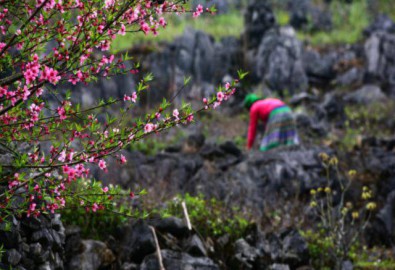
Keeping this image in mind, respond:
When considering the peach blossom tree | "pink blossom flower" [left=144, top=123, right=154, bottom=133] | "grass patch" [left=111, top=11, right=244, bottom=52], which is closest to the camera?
the peach blossom tree

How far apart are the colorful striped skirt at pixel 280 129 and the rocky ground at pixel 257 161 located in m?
0.28

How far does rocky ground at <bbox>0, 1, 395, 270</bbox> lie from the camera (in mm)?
5465

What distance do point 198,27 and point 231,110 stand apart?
6.62 meters

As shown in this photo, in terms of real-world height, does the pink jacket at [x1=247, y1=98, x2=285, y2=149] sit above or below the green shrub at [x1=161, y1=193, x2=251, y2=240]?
above

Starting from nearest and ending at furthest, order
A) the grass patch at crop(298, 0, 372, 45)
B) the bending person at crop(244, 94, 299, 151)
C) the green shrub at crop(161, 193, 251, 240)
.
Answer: the green shrub at crop(161, 193, 251, 240) → the bending person at crop(244, 94, 299, 151) → the grass patch at crop(298, 0, 372, 45)

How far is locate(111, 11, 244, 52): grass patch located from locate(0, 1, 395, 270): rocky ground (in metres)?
0.67

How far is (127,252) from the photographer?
18.4 feet

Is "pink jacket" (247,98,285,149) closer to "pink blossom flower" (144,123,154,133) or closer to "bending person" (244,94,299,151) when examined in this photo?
"bending person" (244,94,299,151)

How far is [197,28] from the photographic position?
2261cm

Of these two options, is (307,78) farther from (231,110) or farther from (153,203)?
(153,203)

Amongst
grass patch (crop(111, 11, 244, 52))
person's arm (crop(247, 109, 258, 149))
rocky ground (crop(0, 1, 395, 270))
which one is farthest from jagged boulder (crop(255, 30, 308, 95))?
person's arm (crop(247, 109, 258, 149))

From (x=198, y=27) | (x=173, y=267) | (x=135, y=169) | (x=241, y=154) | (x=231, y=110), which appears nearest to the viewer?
(x=173, y=267)

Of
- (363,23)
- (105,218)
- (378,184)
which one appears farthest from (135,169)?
(363,23)

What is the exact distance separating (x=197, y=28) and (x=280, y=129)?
13482mm
